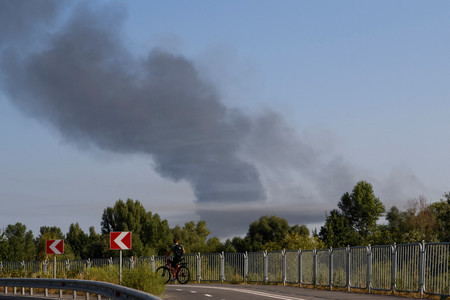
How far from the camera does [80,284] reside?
2269 cm

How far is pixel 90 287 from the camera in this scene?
857 inches

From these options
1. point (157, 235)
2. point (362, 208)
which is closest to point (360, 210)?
point (362, 208)

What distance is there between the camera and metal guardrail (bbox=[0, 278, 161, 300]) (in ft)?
53.9

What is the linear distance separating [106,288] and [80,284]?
117 inches

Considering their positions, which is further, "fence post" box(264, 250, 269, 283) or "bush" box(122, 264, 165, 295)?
"fence post" box(264, 250, 269, 283)

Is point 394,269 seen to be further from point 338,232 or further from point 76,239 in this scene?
point 76,239

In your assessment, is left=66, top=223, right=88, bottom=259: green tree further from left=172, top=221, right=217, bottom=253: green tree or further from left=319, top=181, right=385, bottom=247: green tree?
left=319, top=181, right=385, bottom=247: green tree

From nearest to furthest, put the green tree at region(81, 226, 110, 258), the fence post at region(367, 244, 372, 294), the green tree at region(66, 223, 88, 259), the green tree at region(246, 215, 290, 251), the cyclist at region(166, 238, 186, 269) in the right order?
the fence post at region(367, 244, 372, 294) → the cyclist at region(166, 238, 186, 269) → the green tree at region(81, 226, 110, 258) → the green tree at region(246, 215, 290, 251) → the green tree at region(66, 223, 88, 259)

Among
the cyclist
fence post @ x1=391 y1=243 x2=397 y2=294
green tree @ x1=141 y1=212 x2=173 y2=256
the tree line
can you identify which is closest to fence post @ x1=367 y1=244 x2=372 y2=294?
fence post @ x1=391 y1=243 x2=397 y2=294

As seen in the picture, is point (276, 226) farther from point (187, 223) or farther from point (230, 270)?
point (230, 270)

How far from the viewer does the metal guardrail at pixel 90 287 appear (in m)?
16.4

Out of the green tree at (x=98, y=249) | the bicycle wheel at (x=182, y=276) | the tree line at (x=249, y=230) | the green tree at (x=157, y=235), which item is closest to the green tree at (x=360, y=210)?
the tree line at (x=249, y=230)

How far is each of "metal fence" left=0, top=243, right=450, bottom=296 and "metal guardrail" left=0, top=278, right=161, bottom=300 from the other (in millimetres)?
5503

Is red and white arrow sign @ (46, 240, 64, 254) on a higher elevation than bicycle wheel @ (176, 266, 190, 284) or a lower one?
higher
